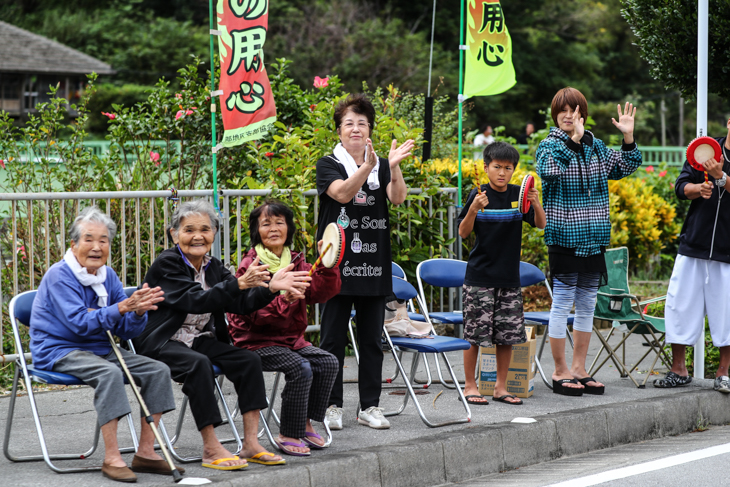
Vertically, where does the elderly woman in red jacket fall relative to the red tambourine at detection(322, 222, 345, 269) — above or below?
below

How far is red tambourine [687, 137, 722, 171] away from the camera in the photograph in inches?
229

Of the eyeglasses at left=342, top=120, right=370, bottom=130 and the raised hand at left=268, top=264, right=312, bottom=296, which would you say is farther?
the eyeglasses at left=342, top=120, right=370, bottom=130

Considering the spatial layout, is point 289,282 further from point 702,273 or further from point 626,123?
point 702,273

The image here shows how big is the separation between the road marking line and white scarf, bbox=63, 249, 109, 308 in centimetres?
249

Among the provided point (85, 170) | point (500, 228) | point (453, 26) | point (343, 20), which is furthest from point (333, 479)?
point (453, 26)

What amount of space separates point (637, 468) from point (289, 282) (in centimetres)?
220

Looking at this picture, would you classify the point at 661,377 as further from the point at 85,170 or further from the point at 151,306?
the point at 85,170

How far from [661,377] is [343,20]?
27.7 metres

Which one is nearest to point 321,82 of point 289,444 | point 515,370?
point 515,370

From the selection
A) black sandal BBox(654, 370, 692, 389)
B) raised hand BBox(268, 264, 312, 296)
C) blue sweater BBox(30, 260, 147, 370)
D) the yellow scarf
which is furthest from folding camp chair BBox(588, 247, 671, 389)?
blue sweater BBox(30, 260, 147, 370)

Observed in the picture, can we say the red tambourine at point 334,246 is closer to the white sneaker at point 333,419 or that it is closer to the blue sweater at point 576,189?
the white sneaker at point 333,419

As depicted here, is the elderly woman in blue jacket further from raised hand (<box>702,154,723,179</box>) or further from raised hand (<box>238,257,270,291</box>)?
raised hand (<box>238,257,270,291</box>)

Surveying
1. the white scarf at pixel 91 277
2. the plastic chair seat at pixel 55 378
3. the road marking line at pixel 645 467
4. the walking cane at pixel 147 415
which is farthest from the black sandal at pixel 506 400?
the white scarf at pixel 91 277

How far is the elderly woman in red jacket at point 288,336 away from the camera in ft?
14.7
